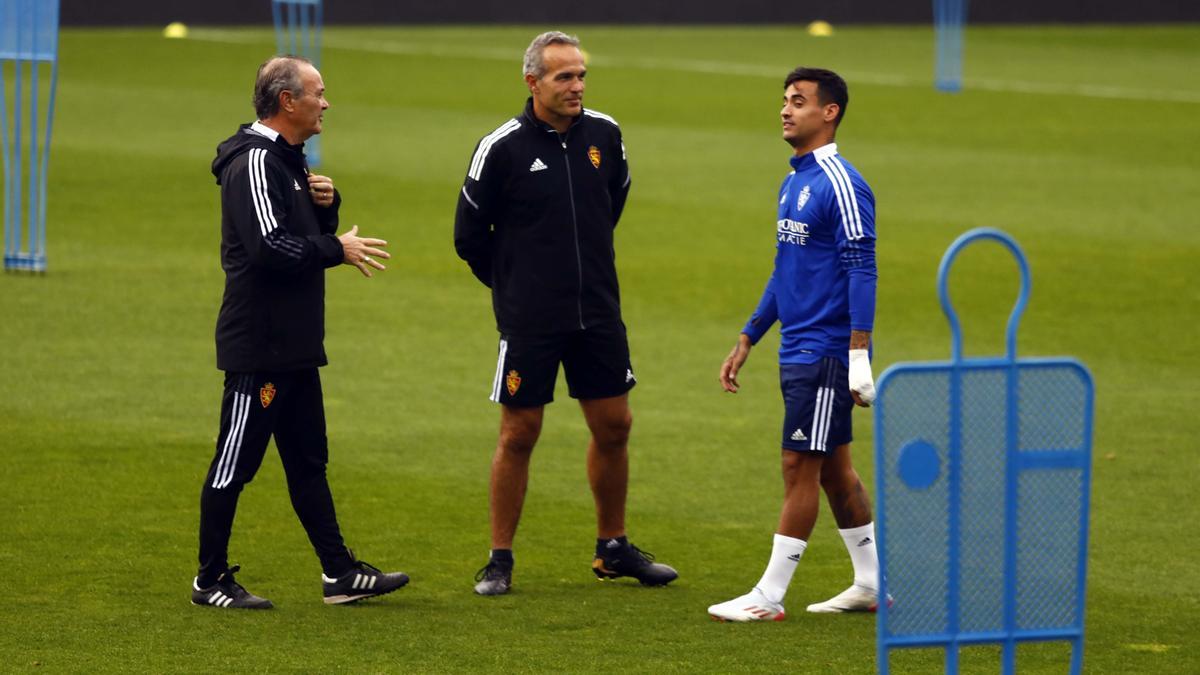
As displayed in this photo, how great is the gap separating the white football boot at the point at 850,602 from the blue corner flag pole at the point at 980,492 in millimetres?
1915

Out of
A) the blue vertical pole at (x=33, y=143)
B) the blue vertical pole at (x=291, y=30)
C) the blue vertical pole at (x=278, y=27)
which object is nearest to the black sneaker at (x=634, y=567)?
the blue vertical pole at (x=33, y=143)

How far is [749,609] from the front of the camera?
668 centimetres

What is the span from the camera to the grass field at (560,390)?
6543 millimetres

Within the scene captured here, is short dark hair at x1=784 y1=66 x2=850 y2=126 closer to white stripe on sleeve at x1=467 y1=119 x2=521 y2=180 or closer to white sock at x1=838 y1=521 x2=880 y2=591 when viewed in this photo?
white stripe on sleeve at x1=467 y1=119 x2=521 y2=180

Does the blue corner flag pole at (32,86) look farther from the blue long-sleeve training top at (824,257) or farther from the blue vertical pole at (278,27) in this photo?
the blue long-sleeve training top at (824,257)

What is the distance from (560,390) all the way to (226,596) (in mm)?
4944

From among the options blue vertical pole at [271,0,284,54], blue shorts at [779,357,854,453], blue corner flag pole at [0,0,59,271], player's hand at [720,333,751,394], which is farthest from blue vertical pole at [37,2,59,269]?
blue shorts at [779,357,854,453]

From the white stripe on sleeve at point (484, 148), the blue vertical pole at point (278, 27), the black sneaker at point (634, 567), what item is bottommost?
the black sneaker at point (634, 567)

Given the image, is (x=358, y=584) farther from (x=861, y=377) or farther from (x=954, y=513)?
(x=954, y=513)

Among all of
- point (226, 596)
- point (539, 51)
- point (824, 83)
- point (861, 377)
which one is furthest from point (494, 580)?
point (824, 83)

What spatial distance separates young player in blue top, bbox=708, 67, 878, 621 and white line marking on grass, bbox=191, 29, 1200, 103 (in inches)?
964

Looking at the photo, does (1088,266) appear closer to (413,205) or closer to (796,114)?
(413,205)

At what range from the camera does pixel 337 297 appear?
1400 cm

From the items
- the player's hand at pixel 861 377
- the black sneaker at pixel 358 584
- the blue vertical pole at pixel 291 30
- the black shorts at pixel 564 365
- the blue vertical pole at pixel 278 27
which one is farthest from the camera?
the blue vertical pole at pixel 278 27
